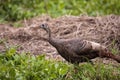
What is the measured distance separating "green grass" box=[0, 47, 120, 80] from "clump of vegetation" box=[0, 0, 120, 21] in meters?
3.88

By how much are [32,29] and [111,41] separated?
1.78 m

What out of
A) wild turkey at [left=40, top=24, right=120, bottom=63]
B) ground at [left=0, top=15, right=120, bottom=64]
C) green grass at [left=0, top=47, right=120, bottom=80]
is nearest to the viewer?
green grass at [left=0, top=47, right=120, bottom=80]

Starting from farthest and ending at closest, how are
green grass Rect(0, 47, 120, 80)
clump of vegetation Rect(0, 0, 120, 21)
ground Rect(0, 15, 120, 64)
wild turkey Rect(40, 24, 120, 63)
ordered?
clump of vegetation Rect(0, 0, 120, 21)
ground Rect(0, 15, 120, 64)
wild turkey Rect(40, 24, 120, 63)
green grass Rect(0, 47, 120, 80)

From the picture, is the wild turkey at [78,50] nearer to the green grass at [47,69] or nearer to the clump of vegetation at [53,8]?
the green grass at [47,69]

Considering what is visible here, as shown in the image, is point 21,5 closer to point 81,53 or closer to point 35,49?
point 35,49

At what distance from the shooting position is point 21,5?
1209 cm

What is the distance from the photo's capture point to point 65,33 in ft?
31.9

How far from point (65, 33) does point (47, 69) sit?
256 cm

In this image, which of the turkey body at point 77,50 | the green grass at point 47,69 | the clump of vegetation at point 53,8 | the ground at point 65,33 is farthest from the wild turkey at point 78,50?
the clump of vegetation at point 53,8

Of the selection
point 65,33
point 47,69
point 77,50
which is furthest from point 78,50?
point 65,33

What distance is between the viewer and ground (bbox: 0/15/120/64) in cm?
902

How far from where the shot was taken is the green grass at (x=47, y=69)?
7051 millimetres

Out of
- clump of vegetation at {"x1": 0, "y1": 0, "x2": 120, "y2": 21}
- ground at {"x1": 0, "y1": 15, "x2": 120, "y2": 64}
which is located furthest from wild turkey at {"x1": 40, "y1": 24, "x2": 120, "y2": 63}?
clump of vegetation at {"x1": 0, "y1": 0, "x2": 120, "y2": 21}

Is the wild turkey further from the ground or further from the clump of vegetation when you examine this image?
the clump of vegetation
